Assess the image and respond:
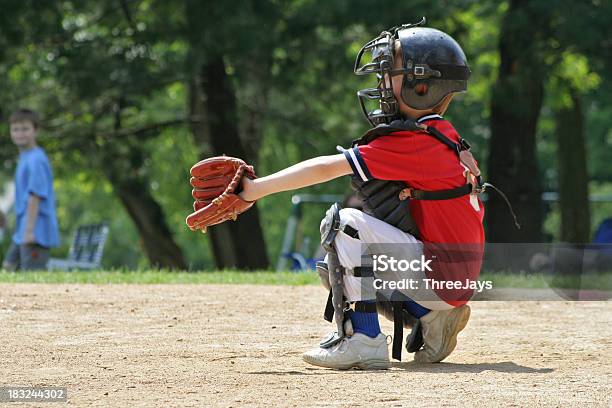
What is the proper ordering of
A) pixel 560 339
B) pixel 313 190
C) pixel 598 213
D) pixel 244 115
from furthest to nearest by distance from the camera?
pixel 598 213, pixel 313 190, pixel 244 115, pixel 560 339

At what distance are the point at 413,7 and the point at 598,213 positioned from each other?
1999 cm

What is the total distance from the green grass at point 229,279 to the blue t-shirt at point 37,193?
0.93 metres

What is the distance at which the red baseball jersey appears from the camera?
212 inches

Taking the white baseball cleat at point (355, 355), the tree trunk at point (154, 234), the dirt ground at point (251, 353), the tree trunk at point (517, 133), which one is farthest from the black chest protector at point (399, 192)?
the tree trunk at point (154, 234)

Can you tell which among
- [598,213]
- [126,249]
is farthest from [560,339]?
[126,249]

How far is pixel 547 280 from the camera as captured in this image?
33.0 ft

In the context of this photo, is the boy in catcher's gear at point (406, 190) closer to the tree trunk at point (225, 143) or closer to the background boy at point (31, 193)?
the background boy at point (31, 193)

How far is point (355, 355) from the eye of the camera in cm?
545

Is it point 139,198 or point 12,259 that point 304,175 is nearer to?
point 12,259

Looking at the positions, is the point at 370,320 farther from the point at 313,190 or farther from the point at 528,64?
the point at 313,190

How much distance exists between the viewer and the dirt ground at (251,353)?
4609 mm

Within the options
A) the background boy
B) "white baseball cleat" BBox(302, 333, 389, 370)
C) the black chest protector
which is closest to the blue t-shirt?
the background boy

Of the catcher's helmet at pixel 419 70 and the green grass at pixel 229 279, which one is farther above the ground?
the catcher's helmet at pixel 419 70

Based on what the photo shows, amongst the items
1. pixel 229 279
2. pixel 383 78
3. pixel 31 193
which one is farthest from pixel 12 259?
pixel 383 78
